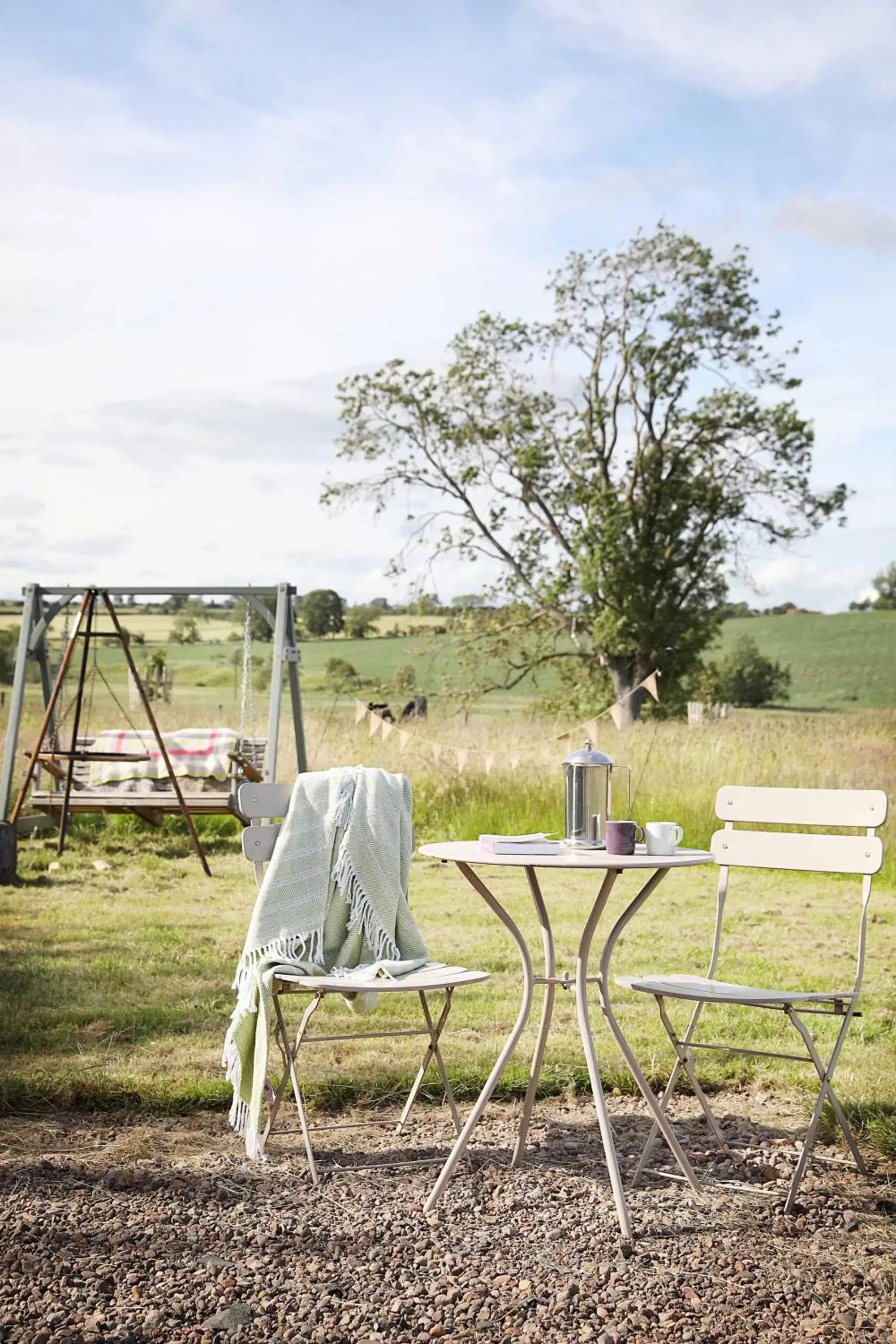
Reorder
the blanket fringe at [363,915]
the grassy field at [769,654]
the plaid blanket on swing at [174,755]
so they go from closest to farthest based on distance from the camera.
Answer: the blanket fringe at [363,915] < the plaid blanket on swing at [174,755] < the grassy field at [769,654]

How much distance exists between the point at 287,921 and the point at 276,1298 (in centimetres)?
106

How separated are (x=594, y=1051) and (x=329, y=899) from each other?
2.70ft

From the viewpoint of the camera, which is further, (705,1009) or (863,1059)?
(705,1009)

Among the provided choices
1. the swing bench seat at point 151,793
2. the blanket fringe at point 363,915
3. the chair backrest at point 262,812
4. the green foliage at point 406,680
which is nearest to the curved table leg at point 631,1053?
the blanket fringe at point 363,915

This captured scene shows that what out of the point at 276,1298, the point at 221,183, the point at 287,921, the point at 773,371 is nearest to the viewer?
the point at 276,1298

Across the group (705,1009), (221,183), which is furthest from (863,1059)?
(221,183)

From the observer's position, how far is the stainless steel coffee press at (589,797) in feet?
10.3

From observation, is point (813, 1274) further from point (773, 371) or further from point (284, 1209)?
point (773, 371)

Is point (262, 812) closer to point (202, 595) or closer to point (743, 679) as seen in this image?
point (202, 595)

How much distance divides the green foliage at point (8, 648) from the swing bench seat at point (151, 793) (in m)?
6.19

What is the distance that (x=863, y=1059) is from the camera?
13.1 feet

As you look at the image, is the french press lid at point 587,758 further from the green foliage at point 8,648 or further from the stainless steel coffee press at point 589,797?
the green foliage at point 8,648

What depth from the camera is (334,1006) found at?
4645 millimetres


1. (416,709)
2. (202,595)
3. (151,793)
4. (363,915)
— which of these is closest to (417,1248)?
(363,915)
